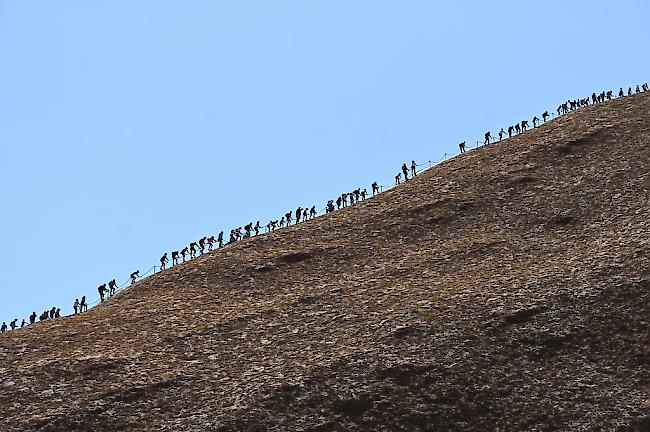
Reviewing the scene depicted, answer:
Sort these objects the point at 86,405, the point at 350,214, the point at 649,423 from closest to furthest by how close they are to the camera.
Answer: the point at 649,423 → the point at 86,405 → the point at 350,214

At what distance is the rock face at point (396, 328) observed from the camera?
121 ft

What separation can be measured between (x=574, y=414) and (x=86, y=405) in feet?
85.3

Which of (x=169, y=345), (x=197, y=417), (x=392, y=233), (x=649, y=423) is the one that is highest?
(x=392, y=233)

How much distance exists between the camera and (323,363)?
40969 mm

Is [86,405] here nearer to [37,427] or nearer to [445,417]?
[37,427]

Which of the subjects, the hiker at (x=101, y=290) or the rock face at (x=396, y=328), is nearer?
the rock face at (x=396, y=328)

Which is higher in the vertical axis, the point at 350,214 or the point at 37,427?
the point at 350,214

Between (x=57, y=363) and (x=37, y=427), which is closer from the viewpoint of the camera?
(x=37, y=427)

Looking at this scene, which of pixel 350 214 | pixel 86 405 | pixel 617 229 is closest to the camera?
pixel 86 405

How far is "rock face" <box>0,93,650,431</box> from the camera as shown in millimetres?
36906

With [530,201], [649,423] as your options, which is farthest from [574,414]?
[530,201]

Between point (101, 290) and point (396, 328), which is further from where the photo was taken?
point (101, 290)

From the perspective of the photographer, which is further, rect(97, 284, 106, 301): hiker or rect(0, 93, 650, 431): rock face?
rect(97, 284, 106, 301): hiker

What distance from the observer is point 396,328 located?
Result: 143ft
